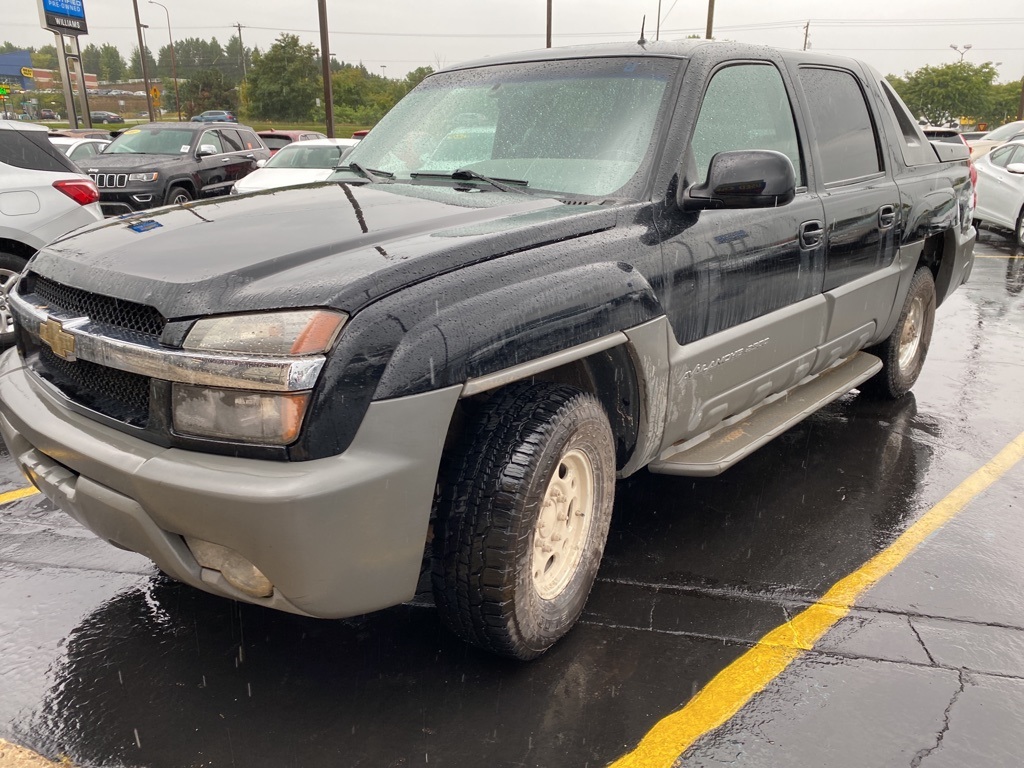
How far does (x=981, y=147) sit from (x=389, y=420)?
21819 mm

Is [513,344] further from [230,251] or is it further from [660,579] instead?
[660,579]

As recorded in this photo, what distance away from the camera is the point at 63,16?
28625 millimetres

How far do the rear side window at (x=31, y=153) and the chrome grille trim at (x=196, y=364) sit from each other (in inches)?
188

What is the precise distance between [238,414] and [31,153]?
5416mm

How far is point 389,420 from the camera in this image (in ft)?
6.72

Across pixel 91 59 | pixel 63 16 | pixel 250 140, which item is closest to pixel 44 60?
pixel 91 59

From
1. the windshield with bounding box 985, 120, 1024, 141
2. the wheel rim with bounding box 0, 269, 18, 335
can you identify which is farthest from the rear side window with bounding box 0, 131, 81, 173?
the windshield with bounding box 985, 120, 1024, 141

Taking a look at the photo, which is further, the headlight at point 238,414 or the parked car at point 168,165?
the parked car at point 168,165

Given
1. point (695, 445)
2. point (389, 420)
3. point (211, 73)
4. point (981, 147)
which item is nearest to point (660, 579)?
point (695, 445)

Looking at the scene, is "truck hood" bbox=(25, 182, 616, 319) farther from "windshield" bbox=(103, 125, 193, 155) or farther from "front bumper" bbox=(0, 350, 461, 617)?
"windshield" bbox=(103, 125, 193, 155)

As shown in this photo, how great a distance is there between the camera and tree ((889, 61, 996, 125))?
74.6 m

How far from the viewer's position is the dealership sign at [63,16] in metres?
27.7

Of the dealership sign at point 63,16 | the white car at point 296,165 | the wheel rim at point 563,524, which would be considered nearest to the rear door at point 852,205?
the wheel rim at point 563,524

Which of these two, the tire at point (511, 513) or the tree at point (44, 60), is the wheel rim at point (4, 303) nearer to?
the tire at point (511, 513)
